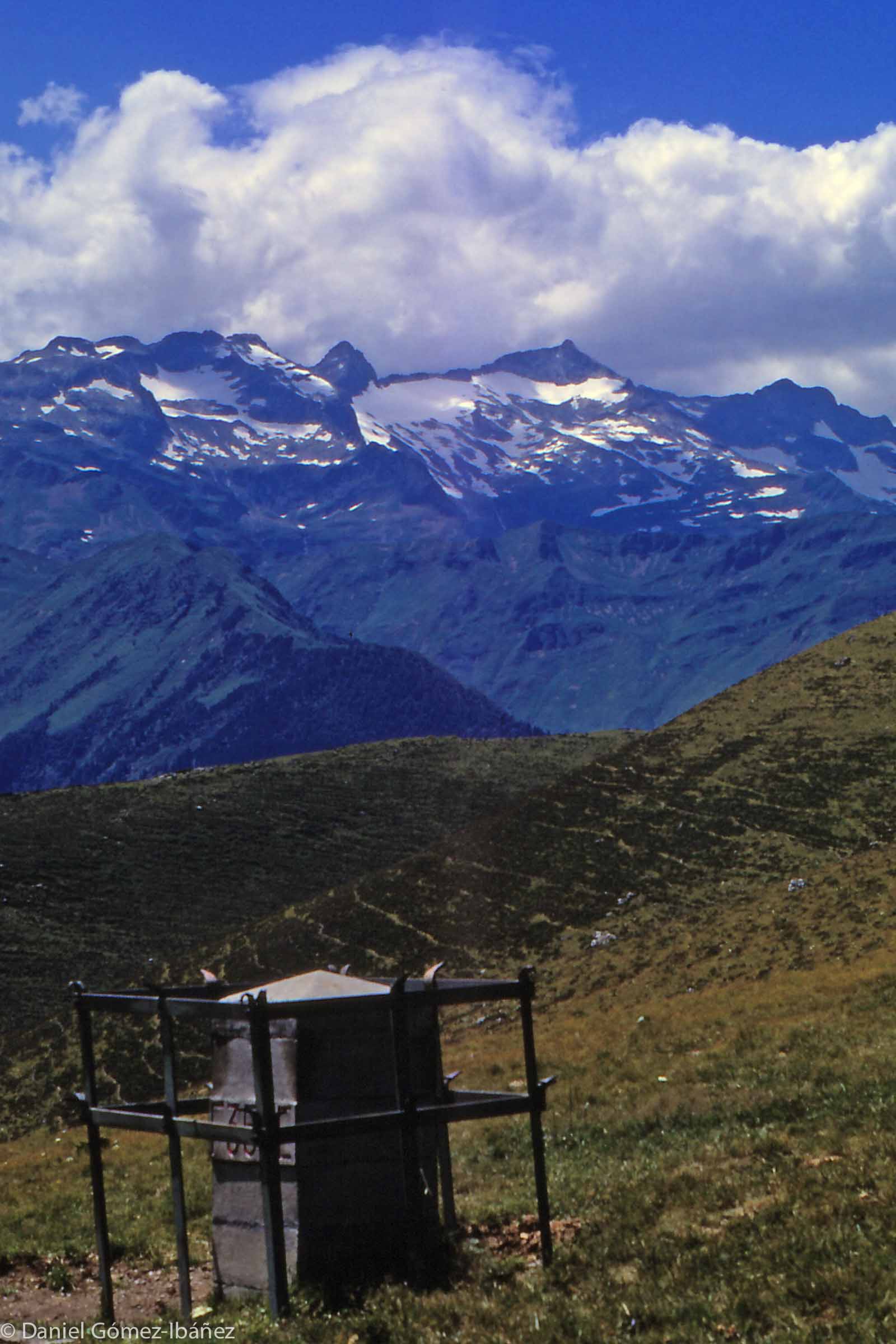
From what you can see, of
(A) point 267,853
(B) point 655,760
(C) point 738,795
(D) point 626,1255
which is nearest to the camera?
(D) point 626,1255

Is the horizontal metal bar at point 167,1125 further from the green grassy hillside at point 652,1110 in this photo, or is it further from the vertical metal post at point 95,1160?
the green grassy hillside at point 652,1110

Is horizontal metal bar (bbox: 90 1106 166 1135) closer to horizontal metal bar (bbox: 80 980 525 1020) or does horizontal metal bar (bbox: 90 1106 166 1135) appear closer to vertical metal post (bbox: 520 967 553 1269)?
horizontal metal bar (bbox: 80 980 525 1020)

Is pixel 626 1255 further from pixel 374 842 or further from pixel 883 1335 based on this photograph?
pixel 374 842

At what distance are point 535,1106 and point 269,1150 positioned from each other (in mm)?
2751

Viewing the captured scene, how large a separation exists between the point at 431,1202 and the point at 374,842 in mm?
114114

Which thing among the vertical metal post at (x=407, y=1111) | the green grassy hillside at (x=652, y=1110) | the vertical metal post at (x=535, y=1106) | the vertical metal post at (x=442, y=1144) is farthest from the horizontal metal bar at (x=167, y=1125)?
the vertical metal post at (x=535, y=1106)

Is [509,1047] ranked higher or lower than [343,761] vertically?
lower

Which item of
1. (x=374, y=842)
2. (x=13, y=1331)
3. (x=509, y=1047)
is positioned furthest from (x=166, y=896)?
(x=13, y=1331)

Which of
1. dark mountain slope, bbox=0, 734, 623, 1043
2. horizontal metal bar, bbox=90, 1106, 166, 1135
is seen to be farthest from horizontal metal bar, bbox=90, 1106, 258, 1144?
dark mountain slope, bbox=0, 734, 623, 1043

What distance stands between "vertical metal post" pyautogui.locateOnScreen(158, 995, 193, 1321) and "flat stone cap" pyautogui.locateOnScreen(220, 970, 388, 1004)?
28.3 inches

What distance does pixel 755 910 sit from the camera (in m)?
55.9

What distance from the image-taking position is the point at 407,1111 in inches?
524

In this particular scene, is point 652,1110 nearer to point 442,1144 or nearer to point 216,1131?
point 442,1144

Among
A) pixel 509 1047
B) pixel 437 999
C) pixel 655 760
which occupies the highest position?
pixel 655 760
